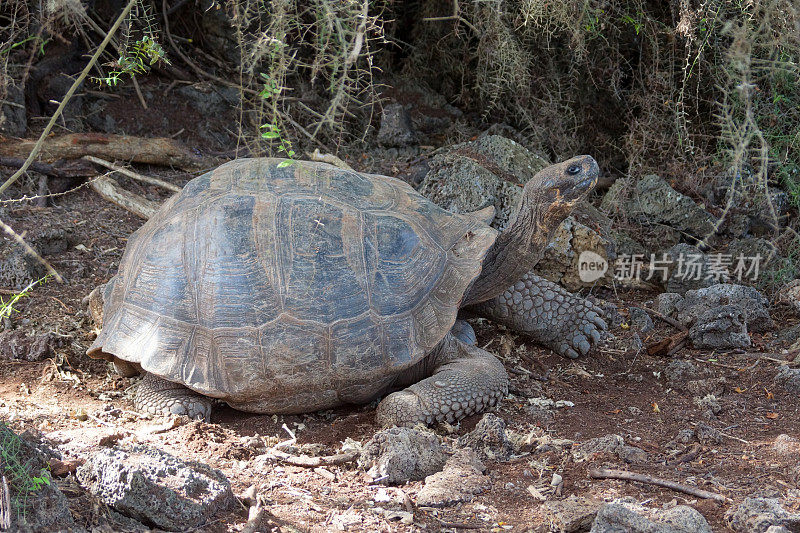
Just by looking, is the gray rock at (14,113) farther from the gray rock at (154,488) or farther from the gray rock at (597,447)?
the gray rock at (597,447)

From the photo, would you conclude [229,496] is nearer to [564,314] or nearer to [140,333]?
[140,333]

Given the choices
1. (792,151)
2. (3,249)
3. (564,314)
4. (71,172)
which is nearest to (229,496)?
(564,314)

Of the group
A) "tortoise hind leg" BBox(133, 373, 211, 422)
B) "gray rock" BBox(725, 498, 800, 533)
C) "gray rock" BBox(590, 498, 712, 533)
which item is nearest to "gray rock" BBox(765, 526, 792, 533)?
"gray rock" BBox(725, 498, 800, 533)

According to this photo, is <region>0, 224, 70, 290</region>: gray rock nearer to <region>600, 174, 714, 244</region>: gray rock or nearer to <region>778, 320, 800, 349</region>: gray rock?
<region>600, 174, 714, 244</region>: gray rock

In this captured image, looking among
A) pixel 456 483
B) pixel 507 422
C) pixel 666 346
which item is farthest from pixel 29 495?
pixel 666 346

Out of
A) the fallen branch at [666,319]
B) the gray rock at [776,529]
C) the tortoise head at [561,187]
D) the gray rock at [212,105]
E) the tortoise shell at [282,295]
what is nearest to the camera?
the gray rock at [776,529]

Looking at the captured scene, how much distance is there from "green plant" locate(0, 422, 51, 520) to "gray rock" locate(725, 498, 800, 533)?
2.55 meters

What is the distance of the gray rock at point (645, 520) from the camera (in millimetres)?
2631

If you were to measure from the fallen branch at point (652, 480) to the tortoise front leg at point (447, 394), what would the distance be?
0.91m

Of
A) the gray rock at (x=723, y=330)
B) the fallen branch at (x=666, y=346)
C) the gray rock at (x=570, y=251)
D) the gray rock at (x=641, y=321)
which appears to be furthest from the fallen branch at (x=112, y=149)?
the gray rock at (x=723, y=330)

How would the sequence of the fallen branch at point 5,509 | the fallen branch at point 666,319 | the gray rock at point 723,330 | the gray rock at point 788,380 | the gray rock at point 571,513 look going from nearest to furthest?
the fallen branch at point 5,509
the gray rock at point 571,513
the gray rock at point 788,380
the gray rock at point 723,330
the fallen branch at point 666,319

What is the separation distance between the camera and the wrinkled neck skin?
15.3ft

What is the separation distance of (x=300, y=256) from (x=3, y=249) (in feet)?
8.76

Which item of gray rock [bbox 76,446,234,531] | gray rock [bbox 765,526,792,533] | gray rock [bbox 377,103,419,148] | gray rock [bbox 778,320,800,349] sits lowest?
gray rock [bbox 76,446,234,531]
